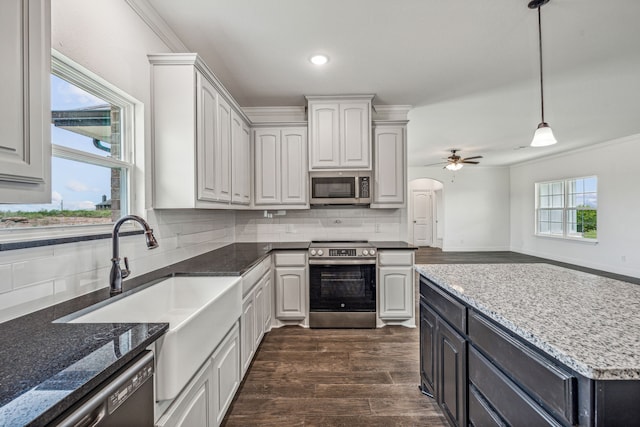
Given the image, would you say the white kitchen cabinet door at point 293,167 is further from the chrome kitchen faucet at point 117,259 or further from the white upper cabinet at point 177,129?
the chrome kitchen faucet at point 117,259

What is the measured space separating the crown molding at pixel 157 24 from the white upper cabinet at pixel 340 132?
4.77ft

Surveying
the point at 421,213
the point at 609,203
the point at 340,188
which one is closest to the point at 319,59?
the point at 340,188

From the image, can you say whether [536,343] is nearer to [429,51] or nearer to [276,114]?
[429,51]

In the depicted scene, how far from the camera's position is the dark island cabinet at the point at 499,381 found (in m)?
0.80

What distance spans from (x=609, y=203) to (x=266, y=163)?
6.86m

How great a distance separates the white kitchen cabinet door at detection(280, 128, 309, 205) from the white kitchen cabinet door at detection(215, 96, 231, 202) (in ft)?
2.99

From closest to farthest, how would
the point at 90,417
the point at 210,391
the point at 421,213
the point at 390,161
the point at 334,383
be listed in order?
the point at 90,417, the point at 210,391, the point at 334,383, the point at 390,161, the point at 421,213

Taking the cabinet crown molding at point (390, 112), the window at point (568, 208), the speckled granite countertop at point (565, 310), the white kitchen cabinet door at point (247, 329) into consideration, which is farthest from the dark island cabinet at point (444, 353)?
the window at point (568, 208)

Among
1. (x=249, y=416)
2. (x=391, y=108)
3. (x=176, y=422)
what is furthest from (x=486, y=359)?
(x=391, y=108)

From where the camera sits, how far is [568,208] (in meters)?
7.06

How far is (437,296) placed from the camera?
182 cm

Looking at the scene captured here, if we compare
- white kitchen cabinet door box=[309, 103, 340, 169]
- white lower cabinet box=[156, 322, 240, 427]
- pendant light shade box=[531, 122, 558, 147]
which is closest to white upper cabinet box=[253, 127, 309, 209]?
white kitchen cabinet door box=[309, 103, 340, 169]

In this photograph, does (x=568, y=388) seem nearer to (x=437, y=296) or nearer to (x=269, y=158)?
(x=437, y=296)

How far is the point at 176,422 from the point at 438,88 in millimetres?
3634
